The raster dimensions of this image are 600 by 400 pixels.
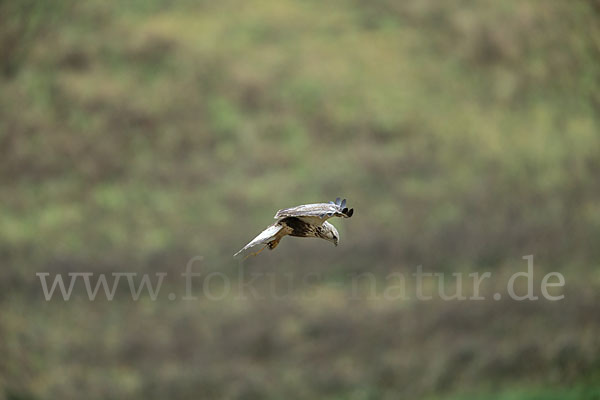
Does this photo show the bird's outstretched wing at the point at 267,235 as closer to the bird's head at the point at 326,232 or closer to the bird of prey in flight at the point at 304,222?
the bird of prey in flight at the point at 304,222

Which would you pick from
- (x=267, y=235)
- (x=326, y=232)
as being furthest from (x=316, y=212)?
(x=326, y=232)

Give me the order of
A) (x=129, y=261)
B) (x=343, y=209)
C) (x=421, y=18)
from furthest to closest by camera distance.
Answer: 1. (x=421, y=18)
2. (x=129, y=261)
3. (x=343, y=209)

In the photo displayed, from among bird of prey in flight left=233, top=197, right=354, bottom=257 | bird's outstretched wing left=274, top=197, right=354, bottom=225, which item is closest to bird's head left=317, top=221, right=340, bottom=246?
bird of prey in flight left=233, top=197, right=354, bottom=257

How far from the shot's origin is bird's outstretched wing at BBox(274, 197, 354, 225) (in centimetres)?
366

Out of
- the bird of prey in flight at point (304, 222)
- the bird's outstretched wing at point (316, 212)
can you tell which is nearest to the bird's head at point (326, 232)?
the bird of prey in flight at point (304, 222)

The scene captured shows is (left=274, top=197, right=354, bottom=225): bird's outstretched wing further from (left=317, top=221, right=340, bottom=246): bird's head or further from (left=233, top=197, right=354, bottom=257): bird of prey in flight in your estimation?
(left=317, top=221, right=340, bottom=246): bird's head

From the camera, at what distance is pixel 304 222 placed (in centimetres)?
393

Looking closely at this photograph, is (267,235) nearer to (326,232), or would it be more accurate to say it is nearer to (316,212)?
(316,212)

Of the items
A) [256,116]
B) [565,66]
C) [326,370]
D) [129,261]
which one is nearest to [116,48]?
[256,116]

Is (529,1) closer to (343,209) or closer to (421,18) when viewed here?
(421,18)

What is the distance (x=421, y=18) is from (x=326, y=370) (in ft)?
14.6

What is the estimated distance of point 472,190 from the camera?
10.8 meters

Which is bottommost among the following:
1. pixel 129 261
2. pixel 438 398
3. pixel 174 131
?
pixel 438 398

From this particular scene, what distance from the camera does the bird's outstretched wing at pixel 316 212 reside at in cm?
366
